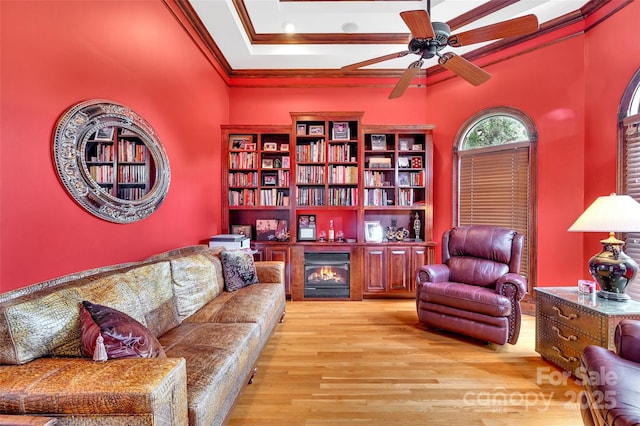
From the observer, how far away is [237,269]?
2926mm

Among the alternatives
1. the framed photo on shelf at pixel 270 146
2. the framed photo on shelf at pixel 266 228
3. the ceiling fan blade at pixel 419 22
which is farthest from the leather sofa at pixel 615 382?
the framed photo on shelf at pixel 270 146

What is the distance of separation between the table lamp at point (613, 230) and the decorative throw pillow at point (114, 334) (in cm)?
294

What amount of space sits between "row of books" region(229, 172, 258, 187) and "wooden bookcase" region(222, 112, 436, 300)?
0.05 ft

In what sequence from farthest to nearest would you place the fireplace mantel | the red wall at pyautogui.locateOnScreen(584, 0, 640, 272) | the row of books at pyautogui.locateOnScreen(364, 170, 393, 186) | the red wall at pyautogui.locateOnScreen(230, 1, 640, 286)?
the row of books at pyautogui.locateOnScreen(364, 170, 393, 186)
the fireplace mantel
the red wall at pyautogui.locateOnScreen(230, 1, 640, 286)
the red wall at pyautogui.locateOnScreen(584, 0, 640, 272)

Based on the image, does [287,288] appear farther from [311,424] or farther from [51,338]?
[51,338]

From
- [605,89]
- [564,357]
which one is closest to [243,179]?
[564,357]

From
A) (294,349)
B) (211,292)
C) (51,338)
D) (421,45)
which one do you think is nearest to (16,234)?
(51,338)

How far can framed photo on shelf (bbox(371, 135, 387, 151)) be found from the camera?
171 inches

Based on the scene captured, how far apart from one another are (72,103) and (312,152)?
9.37 ft

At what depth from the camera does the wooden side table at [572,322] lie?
1.91m

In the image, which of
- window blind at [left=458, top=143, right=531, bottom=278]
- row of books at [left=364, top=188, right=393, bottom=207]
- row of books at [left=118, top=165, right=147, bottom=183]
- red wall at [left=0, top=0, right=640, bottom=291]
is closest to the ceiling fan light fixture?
red wall at [left=0, top=0, right=640, bottom=291]

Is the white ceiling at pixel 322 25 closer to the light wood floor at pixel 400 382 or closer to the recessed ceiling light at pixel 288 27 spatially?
the recessed ceiling light at pixel 288 27

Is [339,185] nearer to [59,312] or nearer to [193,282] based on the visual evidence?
[193,282]

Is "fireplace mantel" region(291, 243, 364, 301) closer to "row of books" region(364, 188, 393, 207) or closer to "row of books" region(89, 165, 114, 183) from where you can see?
"row of books" region(364, 188, 393, 207)
